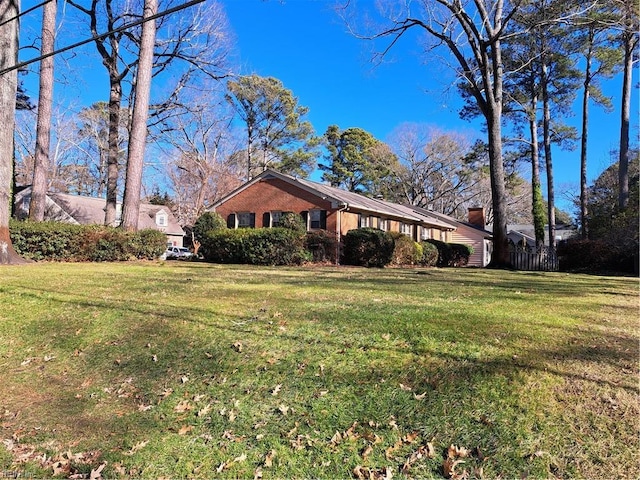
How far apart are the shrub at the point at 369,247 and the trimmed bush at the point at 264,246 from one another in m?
2.27

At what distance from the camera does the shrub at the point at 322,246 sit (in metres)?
17.3

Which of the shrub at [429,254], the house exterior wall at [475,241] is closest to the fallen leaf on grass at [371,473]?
the shrub at [429,254]

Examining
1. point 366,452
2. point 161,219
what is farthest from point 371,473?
point 161,219

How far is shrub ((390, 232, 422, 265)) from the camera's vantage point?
1912cm

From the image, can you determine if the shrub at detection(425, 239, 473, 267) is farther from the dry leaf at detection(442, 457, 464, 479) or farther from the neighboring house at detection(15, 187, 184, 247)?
the dry leaf at detection(442, 457, 464, 479)

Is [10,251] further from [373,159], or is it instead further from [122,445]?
[373,159]

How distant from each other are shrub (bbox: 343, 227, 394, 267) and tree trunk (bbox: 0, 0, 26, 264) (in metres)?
11.8

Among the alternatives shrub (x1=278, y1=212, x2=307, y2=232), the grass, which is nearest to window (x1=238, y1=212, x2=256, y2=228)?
shrub (x1=278, y1=212, x2=307, y2=232)

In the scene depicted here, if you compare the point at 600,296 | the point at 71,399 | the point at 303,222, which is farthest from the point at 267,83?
the point at 71,399

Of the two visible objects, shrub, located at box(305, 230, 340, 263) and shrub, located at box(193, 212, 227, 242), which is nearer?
shrub, located at box(305, 230, 340, 263)

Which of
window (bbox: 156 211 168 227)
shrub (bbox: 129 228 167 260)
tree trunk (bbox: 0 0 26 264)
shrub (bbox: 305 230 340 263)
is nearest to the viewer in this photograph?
tree trunk (bbox: 0 0 26 264)

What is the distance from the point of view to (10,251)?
11.6m

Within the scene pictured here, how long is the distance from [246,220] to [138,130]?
26.8 feet

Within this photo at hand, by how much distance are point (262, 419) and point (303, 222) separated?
16244 mm
